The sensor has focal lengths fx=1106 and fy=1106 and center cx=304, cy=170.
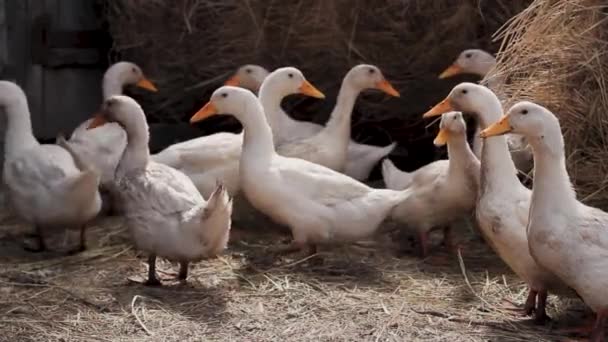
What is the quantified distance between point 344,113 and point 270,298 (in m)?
1.89

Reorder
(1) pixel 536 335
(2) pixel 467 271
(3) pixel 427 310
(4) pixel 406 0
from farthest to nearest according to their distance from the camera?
(4) pixel 406 0 → (2) pixel 467 271 → (3) pixel 427 310 → (1) pixel 536 335

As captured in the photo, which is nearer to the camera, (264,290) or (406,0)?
(264,290)

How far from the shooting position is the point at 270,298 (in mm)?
5035

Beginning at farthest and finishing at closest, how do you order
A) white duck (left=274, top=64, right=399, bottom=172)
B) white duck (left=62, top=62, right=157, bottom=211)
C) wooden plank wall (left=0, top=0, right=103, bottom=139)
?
wooden plank wall (left=0, top=0, right=103, bottom=139)
white duck (left=274, top=64, right=399, bottom=172)
white duck (left=62, top=62, right=157, bottom=211)

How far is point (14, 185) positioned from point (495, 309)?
2.59m

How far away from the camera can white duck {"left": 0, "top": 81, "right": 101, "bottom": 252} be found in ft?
18.6

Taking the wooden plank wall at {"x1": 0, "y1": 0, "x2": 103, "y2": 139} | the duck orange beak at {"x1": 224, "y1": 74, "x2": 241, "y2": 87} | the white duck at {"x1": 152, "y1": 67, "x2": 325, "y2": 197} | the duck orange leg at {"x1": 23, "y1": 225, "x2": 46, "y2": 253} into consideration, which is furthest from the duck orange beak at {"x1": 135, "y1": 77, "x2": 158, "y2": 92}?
the duck orange leg at {"x1": 23, "y1": 225, "x2": 46, "y2": 253}

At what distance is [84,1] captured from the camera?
25.2ft

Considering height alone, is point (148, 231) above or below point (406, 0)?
below

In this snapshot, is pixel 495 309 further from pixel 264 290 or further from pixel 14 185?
pixel 14 185

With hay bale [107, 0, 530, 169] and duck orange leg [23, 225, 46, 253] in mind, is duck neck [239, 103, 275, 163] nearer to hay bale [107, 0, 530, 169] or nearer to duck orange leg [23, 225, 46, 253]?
duck orange leg [23, 225, 46, 253]

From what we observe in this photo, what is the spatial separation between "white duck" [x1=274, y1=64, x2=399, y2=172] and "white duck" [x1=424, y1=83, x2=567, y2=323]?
1.69m

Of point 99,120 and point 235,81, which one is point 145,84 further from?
point 99,120

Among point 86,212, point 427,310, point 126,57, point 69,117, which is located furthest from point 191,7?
point 427,310
